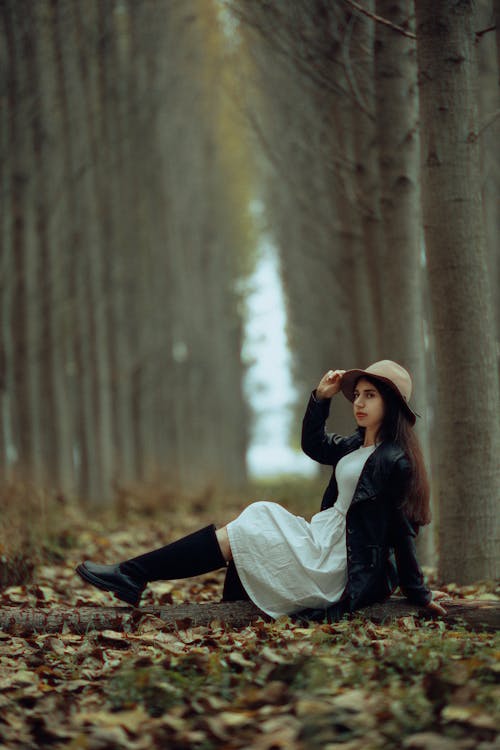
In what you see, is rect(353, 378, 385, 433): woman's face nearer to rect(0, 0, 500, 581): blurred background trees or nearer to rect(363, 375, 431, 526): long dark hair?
rect(363, 375, 431, 526): long dark hair

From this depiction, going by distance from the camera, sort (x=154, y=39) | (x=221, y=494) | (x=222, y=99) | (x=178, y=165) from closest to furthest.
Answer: (x=221, y=494), (x=154, y=39), (x=178, y=165), (x=222, y=99)

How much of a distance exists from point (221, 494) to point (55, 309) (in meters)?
4.45

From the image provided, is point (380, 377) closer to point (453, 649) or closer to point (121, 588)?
point (453, 649)

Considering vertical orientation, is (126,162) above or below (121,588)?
above

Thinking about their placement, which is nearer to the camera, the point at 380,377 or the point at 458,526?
the point at 380,377

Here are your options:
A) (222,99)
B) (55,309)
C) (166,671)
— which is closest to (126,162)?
(55,309)

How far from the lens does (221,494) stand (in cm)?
1562

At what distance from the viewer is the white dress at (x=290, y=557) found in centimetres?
477

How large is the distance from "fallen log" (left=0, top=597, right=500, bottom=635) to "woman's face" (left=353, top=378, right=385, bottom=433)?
102 cm

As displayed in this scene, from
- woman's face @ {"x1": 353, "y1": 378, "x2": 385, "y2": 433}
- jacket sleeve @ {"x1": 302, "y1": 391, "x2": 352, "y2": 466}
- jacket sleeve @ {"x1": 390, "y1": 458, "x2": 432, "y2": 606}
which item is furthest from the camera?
jacket sleeve @ {"x1": 302, "y1": 391, "x2": 352, "y2": 466}

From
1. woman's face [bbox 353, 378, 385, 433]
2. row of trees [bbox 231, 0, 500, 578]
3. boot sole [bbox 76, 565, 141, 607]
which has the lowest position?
boot sole [bbox 76, 565, 141, 607]

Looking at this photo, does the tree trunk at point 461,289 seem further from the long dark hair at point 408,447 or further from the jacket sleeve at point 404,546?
the jacket sleeve at point 404,546

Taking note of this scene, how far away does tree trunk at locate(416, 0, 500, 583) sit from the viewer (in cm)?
565

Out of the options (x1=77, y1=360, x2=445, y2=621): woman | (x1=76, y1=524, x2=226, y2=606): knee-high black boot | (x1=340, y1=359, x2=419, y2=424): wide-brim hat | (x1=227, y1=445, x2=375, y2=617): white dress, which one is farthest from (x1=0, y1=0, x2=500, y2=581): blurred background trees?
(x1=76, y1=524, x2=226, y2=606): knee-high black boot
